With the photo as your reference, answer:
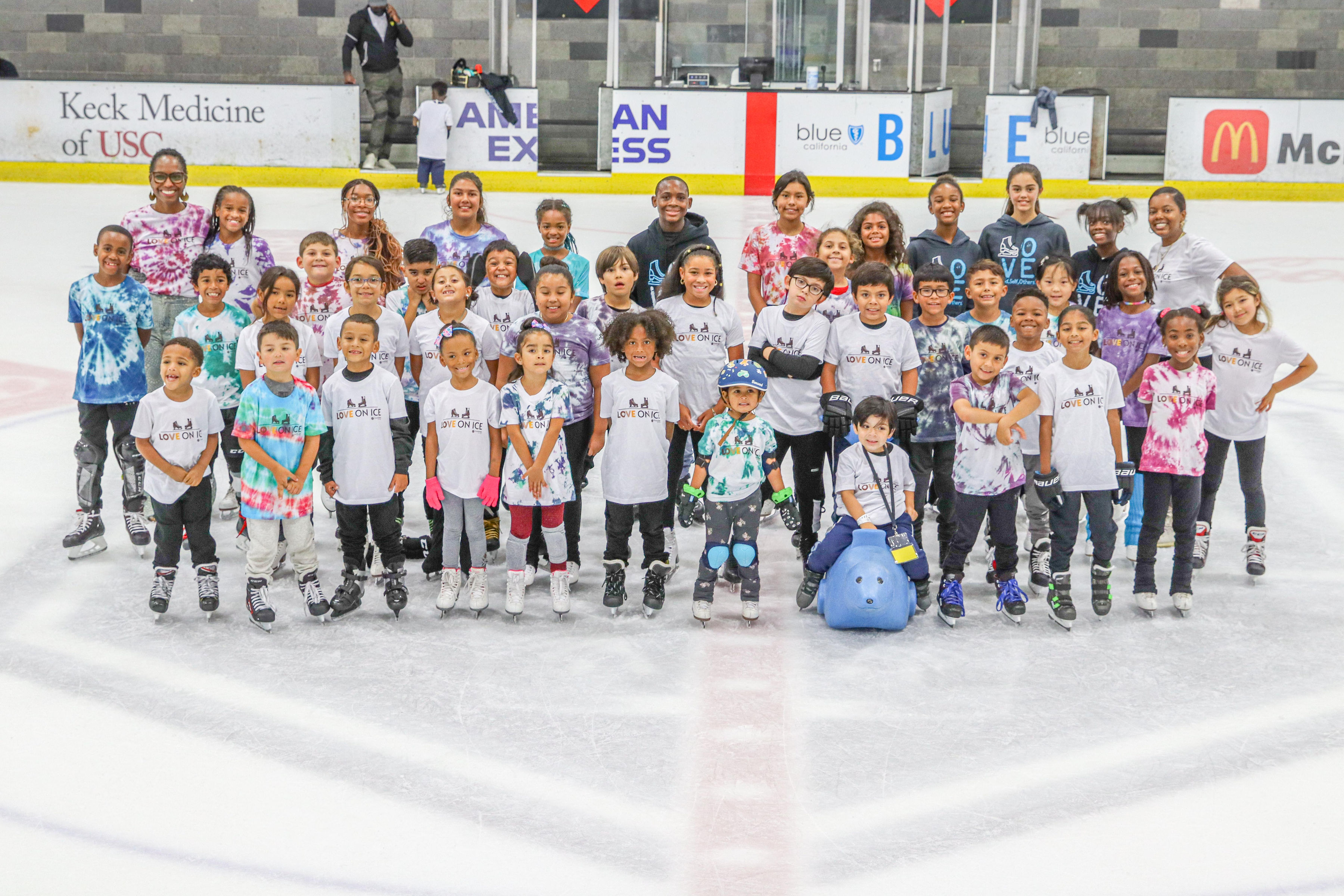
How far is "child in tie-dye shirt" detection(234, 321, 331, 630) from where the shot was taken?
5199 mm

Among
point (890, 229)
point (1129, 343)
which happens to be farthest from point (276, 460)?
point (1129, 343)

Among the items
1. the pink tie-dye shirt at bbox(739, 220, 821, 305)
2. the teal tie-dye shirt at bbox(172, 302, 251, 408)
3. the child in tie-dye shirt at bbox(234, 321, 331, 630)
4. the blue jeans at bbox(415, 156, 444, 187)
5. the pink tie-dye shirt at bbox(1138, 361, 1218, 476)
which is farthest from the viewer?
the blue jeans at bbox(415, 156, 444, 187)

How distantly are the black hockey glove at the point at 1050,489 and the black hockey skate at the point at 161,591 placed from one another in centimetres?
340

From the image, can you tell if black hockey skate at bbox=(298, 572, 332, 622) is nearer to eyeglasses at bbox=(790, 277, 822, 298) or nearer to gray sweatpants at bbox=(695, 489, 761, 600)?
gray sweatpants at bbox=(695, 489, 761, 600)

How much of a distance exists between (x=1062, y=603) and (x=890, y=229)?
1870 mm

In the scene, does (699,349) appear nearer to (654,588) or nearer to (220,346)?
(654,588)

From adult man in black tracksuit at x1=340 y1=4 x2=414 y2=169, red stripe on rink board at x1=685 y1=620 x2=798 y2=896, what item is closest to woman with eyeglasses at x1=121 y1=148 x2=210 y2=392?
red stripe on rink board at x1=685 y1=620 x2=798 y2=896

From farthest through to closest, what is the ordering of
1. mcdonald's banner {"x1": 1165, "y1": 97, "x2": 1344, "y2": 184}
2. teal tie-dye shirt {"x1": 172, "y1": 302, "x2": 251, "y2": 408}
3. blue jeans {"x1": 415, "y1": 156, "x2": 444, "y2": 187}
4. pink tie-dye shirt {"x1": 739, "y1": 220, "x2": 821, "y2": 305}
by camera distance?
mcdonald's banner {"x1": 1165, "y1": 97, "x2": 1344, "y2": 184} < blue jeans {"x1": 415, "y1": 156, "x2": 444, "y2": 187} < pink tie-dye shirt {"x1": 739, "y1": 220, "x2": 821, "y2": 305} < teal tie-dye shirt {"x1": 172, "y1": 302, "x2": 251, "y2": 408}

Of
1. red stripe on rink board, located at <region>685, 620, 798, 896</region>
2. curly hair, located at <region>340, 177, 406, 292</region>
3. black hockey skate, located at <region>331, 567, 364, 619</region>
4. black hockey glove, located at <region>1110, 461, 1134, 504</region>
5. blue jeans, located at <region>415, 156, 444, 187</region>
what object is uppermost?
blue jeans, located at <region>415, 156, 444, 187</region>

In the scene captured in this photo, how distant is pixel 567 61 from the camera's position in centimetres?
2089

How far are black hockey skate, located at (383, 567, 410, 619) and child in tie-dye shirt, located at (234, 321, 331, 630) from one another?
0.28m

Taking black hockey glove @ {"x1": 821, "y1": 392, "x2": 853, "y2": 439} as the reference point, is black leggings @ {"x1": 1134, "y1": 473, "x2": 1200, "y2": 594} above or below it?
below

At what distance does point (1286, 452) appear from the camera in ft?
25.7

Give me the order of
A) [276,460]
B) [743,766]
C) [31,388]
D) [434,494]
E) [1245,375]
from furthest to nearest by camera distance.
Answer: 1. [31,388]
2. [1245,375]
3. [434,494]
4. [276,460]
5. [743,766]
